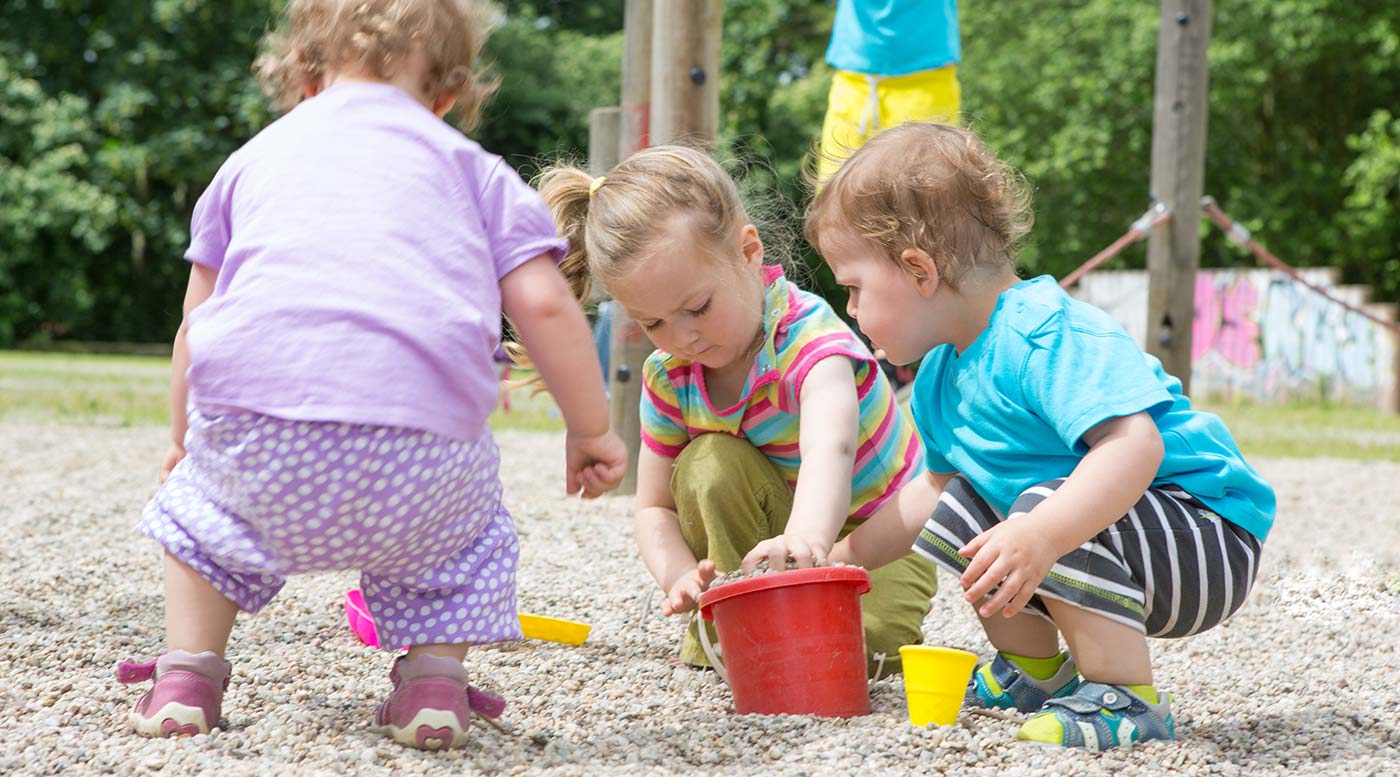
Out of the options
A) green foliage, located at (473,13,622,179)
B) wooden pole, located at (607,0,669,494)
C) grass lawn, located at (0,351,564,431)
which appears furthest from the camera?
green foliage, located at (473,13,622,179)

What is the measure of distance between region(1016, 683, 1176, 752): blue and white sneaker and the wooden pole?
2.46m

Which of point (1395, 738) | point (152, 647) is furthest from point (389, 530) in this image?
point (1395, 738)

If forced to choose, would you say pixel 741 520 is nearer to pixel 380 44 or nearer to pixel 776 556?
pixel 776 556

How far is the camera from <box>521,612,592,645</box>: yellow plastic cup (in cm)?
268

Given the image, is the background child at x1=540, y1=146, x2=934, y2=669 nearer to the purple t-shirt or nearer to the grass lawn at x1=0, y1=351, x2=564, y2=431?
the purple t-shirt

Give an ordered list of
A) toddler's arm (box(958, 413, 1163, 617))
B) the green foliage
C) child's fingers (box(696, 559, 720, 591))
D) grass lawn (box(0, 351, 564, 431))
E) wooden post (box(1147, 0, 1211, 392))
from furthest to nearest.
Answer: the green foliage
grass lawn (box(0, 351, 564, 431))
wooden post (box(1147, 0, 1211, 392))
child's fingers (box(696, 559, 720, 591))
toddler's arm (box(958, 413, 1163, 617))

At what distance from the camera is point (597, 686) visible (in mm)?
2377

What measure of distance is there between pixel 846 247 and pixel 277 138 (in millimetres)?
864

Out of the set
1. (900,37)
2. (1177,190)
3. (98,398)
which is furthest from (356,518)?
(98,398)

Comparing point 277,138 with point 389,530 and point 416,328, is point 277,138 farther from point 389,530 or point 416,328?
point 389,530

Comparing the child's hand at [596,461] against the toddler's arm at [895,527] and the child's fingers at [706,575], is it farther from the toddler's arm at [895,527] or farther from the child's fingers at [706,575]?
the toddler's arm at [895,527]

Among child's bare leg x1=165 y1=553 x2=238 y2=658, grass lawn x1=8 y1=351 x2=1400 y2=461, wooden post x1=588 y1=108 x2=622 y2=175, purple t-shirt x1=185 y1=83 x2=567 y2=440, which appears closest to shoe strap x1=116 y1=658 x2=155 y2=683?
child's bare leg x1=165 y1=553 x2=238 y2=658

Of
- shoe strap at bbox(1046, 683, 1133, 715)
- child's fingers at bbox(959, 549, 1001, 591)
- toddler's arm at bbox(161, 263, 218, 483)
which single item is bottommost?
shoe strap at bbox(1046, 683, 1133, 715)

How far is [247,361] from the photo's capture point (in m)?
1.74
